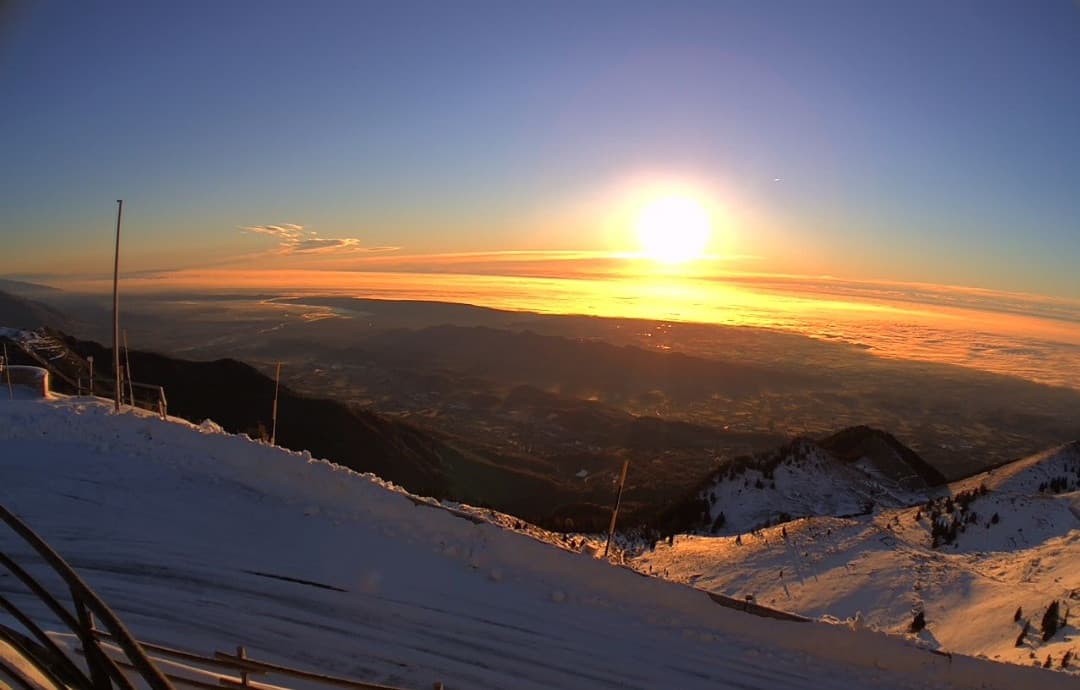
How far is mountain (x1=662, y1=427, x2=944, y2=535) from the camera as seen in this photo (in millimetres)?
19656

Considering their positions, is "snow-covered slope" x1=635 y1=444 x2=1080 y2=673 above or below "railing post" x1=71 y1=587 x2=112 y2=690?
below

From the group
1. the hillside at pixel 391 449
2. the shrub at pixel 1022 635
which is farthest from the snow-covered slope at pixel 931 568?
the hillside at pixel 391 449

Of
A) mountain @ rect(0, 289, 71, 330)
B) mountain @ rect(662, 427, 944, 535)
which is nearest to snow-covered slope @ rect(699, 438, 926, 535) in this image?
mountain @ rect(662, 427, 944, 535)

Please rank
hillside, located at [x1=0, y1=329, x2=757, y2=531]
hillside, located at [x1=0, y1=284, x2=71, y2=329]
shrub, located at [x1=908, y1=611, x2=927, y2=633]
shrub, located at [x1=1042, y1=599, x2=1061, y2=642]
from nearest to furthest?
shrub, located at [x1=1042, y1=599, x2=1061, y2=642]
shrub, located at [x1=908, y1=611, x2=927, y2=633]
hillside, located at [x1=0, y1=329, x2=757, y2=531]
hillside, located at [x1=0, y1=284, x2=71, y2=329]

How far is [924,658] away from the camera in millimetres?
7418

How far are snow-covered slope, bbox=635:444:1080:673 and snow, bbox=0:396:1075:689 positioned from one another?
2.69m

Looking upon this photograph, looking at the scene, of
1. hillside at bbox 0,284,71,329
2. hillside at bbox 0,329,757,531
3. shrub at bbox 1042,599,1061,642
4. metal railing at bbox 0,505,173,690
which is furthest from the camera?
hillside at bbox 0,284,71,329

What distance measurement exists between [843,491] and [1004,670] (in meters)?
15.7

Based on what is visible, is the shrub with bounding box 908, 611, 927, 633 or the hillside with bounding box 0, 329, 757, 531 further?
the hillside with bounding box 0, 329, 757, 531

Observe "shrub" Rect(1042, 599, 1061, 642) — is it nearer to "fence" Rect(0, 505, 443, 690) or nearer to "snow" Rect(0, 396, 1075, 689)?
"snow" Rect(0, 396, 1075, 689)

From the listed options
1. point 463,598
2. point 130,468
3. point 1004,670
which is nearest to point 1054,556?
point 1004,670

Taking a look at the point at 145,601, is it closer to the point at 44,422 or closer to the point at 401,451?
the point at 44,422

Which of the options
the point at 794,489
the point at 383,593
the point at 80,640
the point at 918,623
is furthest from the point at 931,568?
the point at 80,640

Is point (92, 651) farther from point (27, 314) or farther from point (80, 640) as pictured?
point (27, 314)
